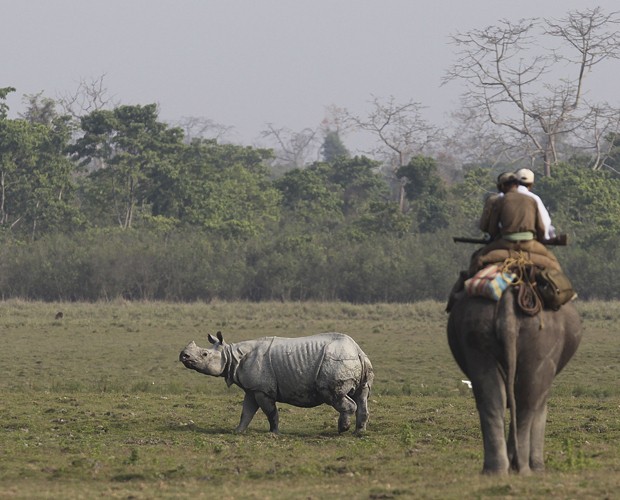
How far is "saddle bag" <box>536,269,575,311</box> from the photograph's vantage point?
37.9ft

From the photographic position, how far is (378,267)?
57.1 m

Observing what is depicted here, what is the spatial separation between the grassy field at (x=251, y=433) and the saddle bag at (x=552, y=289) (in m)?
1.48

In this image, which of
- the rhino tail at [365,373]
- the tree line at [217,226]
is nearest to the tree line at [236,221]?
the tree line at [217,226]

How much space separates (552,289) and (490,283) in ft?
1.86

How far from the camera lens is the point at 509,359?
11.4 meters

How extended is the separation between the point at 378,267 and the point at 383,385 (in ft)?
106

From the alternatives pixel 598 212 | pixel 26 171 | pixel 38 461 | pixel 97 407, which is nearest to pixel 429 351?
pixel 97 407

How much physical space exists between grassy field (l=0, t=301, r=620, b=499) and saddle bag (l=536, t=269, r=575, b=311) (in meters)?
1.48

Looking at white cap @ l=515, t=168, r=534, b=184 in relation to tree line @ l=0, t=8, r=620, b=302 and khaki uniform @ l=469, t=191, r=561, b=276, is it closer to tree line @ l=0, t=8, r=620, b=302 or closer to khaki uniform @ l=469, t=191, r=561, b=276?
khaki uniform @ l=469, t=191, r=561, b=276

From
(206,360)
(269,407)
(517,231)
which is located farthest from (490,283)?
(206,360)

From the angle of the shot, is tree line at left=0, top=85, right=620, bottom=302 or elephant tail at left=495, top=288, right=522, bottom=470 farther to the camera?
tree line at left=0, top=85, right=620, bottom=302

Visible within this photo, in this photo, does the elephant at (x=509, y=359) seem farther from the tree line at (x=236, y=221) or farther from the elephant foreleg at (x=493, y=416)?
the tree line at (x=236, y=221)

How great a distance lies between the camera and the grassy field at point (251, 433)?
11688 mm

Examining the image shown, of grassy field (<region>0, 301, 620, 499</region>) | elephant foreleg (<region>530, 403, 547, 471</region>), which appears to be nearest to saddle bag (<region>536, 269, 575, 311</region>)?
elephant foreleg (<region>530, 403, 547, 471</region>)
